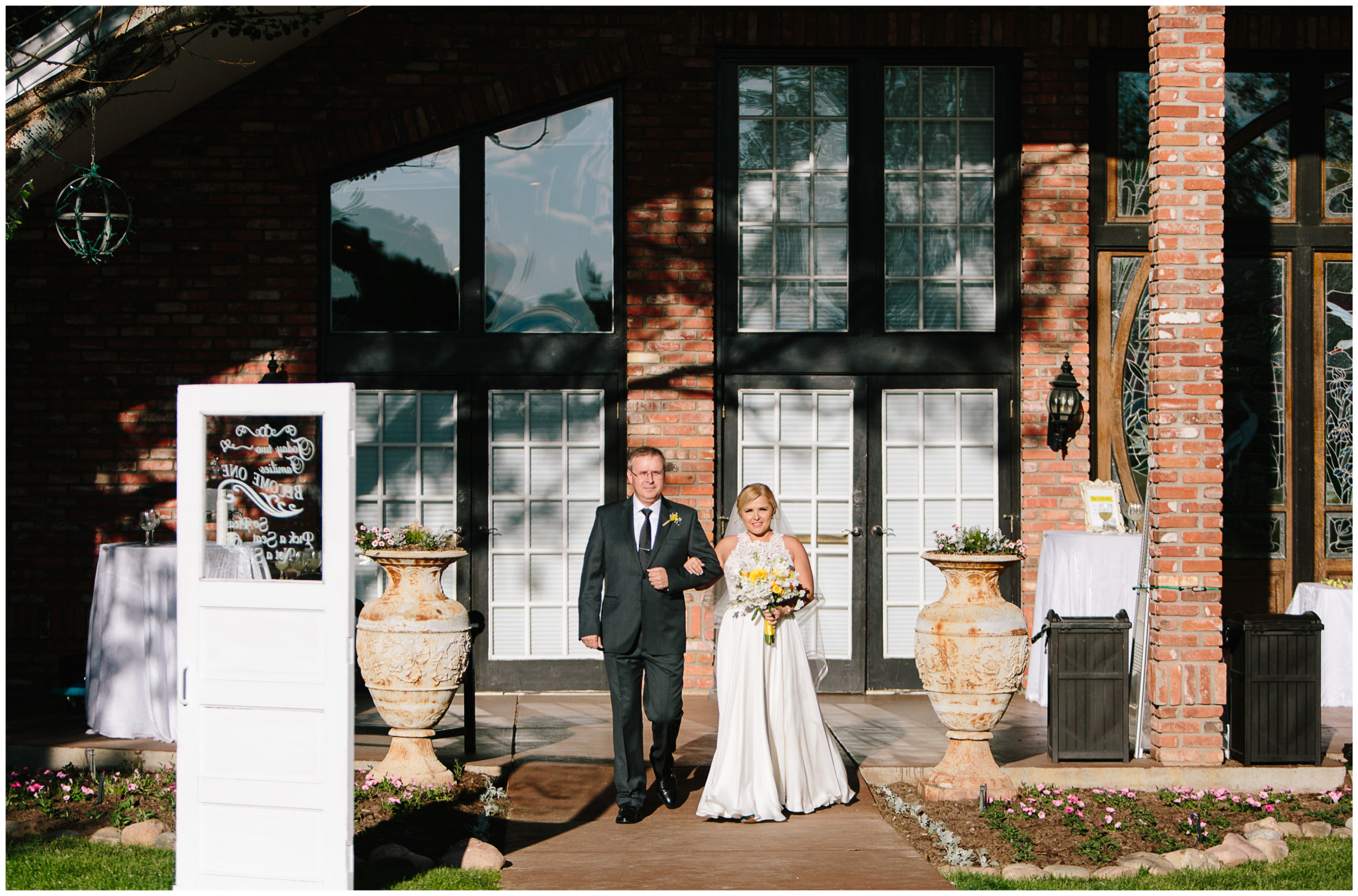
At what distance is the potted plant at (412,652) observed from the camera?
5852 mm

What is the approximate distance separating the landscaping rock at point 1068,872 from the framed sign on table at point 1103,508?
3635mm

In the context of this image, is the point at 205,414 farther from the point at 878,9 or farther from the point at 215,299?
the point at 878,9

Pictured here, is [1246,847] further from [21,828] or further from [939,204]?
[21,828]

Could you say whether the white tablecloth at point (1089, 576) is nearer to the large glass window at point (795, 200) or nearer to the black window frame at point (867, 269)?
the black window frame at point (867, 269)

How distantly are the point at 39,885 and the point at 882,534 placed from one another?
18.9 feet

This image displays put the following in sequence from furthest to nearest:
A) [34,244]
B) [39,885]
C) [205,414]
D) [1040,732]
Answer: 1. [34,244]
2. [1040,732]
3. [39,885]
4. [205,414]

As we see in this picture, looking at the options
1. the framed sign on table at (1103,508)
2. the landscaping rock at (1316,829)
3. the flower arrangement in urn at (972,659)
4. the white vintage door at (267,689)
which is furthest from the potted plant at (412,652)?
the framed sign on table at (1103,508)

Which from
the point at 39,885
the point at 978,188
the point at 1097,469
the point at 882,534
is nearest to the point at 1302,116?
the point at 978,188

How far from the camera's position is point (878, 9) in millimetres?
8438

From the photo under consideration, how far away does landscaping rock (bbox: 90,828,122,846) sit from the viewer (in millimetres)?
5000

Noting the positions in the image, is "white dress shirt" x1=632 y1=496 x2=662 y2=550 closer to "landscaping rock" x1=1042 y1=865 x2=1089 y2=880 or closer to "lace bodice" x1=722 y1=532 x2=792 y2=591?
"lace bodice" x1=722 y1=532 x2=792 y2=591

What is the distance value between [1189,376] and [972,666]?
1.92 m

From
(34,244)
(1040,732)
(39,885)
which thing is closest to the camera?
(39,885)

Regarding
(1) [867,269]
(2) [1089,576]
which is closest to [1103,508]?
(2) [1089,576]
